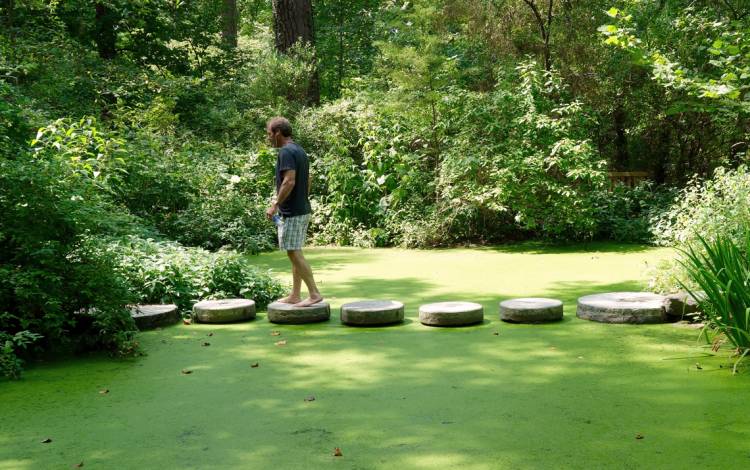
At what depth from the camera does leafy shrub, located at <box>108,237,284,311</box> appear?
683 centimetres

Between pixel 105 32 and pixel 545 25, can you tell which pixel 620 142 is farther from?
pixel 105 32

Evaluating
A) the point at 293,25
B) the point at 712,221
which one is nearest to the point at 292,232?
the point at 712,221

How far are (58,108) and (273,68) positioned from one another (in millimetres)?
4348

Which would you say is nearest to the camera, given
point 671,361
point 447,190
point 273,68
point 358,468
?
point 358,468

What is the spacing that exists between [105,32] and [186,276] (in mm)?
12089

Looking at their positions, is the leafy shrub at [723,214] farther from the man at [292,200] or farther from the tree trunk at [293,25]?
the tree trunk at [293,25]

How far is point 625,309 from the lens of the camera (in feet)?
19.1

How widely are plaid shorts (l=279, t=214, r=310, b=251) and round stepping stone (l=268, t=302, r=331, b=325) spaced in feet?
1.69

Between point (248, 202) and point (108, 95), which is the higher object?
point (108, 95)

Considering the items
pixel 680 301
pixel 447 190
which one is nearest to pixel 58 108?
pixel 447 190

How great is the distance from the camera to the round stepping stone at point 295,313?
635 cm

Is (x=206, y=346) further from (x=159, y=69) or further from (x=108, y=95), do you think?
(x=159, y=69)

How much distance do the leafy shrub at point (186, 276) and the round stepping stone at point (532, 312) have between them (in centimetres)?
241

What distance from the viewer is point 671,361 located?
468cm
